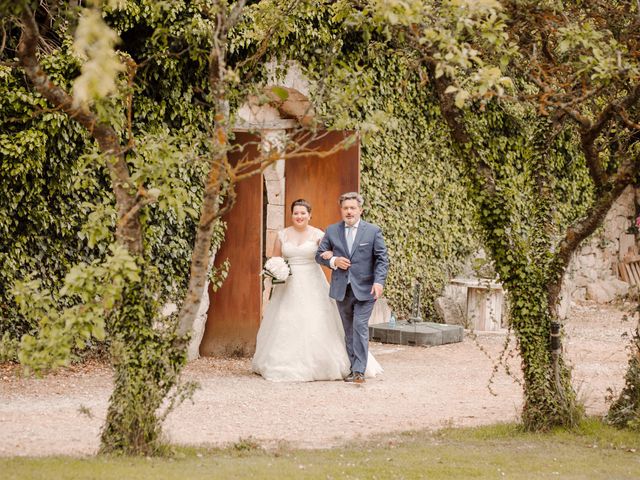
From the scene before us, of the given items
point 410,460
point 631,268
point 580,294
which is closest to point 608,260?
point 631,268

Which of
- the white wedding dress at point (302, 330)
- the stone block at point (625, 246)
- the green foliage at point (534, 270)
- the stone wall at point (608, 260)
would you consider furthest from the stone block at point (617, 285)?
the green foliage at point (534, 270)

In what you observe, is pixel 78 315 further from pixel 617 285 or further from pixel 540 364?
pixel 617 285

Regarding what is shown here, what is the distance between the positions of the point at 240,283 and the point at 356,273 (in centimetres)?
201

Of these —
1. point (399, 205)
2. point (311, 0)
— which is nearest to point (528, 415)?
point (311, 0)

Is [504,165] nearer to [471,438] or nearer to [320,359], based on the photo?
[320,359]

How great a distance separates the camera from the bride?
8359 millimetres

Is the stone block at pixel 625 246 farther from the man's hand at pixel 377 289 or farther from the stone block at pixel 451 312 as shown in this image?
the man's hand at pixel 377 289

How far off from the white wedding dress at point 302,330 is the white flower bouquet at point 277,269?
5.8 inches

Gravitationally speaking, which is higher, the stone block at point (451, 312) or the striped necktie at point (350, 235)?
the striped necktie at point (350, 235)

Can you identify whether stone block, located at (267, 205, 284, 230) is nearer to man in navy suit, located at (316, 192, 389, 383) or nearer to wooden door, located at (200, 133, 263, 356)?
wooden door, located at (200, 133, 263, 356)

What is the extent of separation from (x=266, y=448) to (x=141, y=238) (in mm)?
1595

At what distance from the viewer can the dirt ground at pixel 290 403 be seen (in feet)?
19.2

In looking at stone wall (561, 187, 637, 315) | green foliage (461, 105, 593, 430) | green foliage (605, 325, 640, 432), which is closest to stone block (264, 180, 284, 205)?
green foliage (461, 105, 593, 430)

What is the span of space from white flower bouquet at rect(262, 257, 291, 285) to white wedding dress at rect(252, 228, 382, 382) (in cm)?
15
